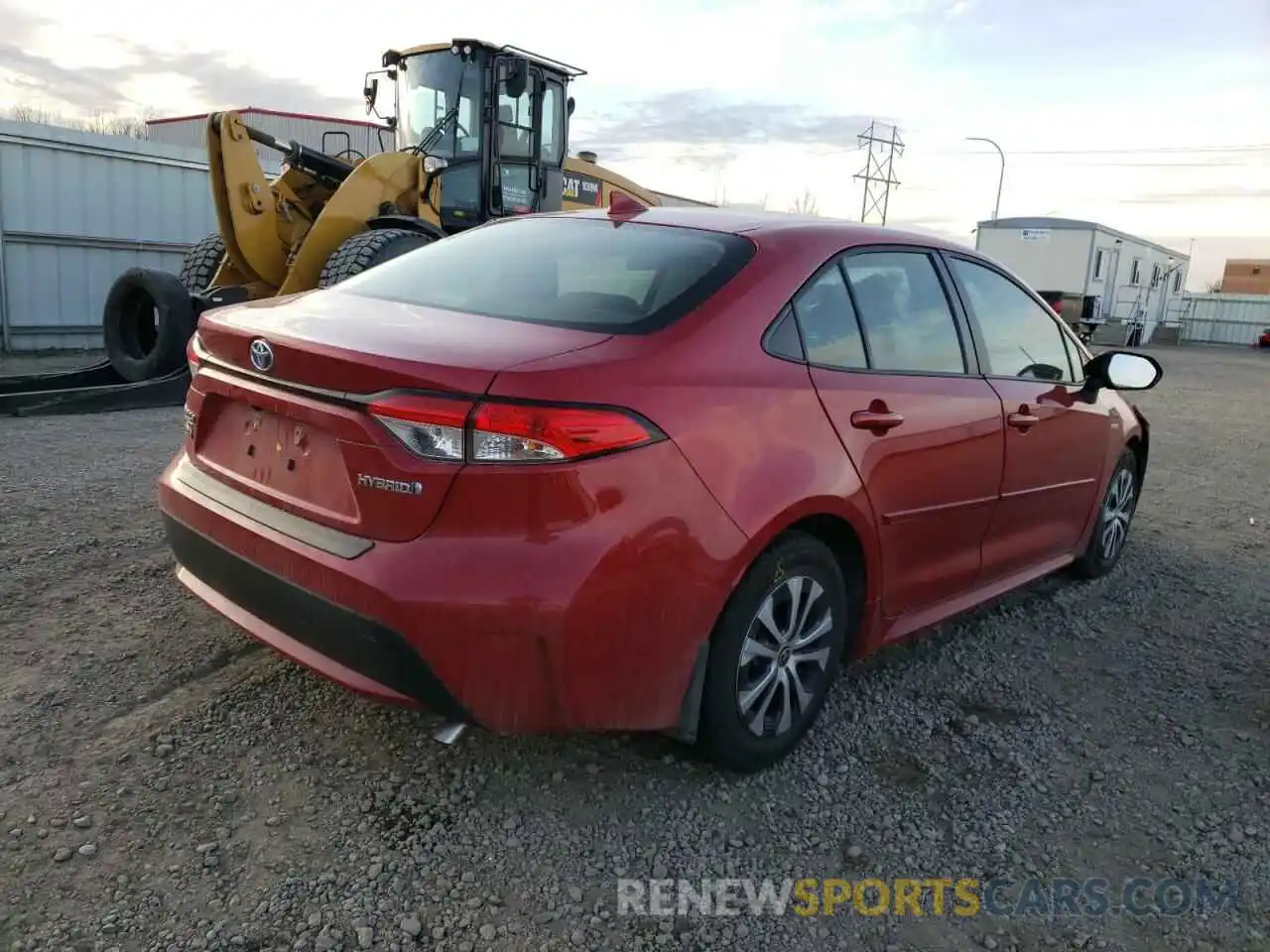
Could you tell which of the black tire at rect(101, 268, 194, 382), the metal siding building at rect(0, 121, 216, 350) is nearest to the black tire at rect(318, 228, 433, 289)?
the black tire at rect(101, 268, 194, 382)

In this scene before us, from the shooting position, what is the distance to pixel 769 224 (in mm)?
3154

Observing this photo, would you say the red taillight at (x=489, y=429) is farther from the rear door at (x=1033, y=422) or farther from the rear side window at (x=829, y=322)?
the rear door at (x=1033, y=422)

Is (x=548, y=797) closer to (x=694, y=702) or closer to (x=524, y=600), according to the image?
(x=694, y=702)

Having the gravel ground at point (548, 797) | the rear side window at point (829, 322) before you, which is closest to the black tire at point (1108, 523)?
the gravel ground at point (548, 797)

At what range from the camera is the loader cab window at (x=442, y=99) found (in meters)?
9.14

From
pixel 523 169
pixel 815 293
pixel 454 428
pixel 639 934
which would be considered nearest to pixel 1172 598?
pixel 815 293

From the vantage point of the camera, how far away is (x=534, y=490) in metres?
2.23

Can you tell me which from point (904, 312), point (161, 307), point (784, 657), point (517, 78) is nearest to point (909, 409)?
point (904, 312)

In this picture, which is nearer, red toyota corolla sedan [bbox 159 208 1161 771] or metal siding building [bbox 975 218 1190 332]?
red toyota corolla sedan [bbox 159 208 1161 771]

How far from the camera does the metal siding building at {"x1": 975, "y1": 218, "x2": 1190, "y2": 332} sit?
30.9m

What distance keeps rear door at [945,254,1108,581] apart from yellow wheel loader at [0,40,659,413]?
478cm

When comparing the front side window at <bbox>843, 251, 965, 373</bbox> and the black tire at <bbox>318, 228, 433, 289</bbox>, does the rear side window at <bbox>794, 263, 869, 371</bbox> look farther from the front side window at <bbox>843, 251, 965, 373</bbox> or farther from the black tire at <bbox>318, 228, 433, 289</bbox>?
the black tire at <bbox>318, 228, 433, 289</bbox>

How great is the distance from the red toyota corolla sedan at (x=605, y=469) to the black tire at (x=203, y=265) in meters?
6.29

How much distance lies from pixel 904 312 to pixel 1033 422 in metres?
0.85
